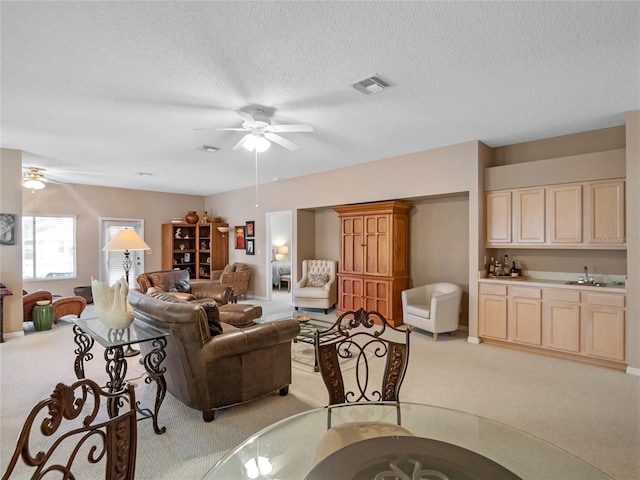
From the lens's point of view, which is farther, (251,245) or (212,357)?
(251,245)

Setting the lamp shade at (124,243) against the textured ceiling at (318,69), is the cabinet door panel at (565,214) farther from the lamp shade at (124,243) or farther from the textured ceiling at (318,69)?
the lamp shade at (124,243)

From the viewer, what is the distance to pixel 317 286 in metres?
6.90

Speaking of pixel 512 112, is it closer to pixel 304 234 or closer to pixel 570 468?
pixel 570 468

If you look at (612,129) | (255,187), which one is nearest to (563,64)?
(612,129)

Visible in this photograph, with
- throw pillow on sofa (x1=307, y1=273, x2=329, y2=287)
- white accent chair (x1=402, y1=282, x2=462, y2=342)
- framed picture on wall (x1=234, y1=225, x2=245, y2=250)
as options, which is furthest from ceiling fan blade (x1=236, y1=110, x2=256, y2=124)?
framed picture on wall (x1=234, y1=225, x2=245, y2=250)

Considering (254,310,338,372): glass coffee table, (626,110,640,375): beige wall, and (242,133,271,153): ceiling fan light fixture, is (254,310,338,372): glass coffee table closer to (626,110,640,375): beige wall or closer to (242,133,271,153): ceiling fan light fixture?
(242,133,271,153): ceiling fan light fixture

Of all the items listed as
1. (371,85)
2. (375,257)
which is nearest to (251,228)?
(375,257)

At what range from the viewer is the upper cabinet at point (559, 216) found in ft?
12.7

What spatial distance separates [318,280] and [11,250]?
5.00 m

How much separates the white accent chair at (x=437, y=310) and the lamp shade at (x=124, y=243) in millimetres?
3776

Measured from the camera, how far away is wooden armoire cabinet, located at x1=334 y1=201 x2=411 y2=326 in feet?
18.6

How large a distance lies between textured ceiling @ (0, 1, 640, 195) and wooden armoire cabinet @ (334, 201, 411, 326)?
4.83ft

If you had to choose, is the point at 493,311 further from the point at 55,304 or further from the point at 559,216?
the point at 55,304

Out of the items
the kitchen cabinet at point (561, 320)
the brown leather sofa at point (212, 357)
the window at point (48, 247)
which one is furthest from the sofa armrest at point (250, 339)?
the window at point (48, 247)
